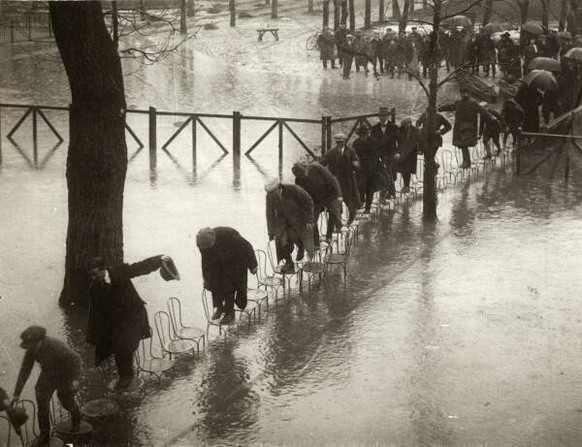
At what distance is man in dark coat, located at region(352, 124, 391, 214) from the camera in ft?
50.8

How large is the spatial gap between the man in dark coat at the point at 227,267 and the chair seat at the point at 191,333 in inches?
18.6

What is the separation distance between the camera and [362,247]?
1405 centimetres

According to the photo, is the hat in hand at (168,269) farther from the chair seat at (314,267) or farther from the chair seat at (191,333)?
the chair seat at (314,267)

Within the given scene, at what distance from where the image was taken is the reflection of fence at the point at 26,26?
3634 centimetres

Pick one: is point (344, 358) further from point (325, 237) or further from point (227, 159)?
point (227, 159)

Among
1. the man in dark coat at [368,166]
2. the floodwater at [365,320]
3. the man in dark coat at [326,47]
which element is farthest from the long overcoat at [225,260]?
the man in dark coat at [326,47]

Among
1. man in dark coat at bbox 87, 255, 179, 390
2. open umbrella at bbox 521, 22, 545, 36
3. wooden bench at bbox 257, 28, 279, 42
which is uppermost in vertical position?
open umbrella at bbox 521, 22, 545, 36

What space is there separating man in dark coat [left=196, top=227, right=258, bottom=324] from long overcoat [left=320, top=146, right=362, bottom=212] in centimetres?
418

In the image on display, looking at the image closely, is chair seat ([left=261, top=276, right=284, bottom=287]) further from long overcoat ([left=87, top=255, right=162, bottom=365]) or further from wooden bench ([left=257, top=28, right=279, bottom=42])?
wooden bench ([left=257, top=28, right=279, bottom=42])

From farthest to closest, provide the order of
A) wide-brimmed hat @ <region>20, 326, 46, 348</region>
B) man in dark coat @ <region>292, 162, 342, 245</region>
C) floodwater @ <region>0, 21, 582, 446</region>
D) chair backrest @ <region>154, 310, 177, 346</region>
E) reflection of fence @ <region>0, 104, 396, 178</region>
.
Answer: reflection of fence @ <region>0, 104, 396, 178</region>, man in dark coat @ <region>292, 162, 342, 245</region>, chair backrest @ <region>154, 310, 177, 346</region>, floodwater @ <region>0, 21, 582, 446</region>, wide-brimmed hat @ <region>20, 326, 46, 348</region>

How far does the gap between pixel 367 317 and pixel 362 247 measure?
310cm

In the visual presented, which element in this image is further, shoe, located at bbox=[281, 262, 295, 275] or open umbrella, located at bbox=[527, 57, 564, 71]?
open umbrella, located at bbox=[527, 57, 564, 71]

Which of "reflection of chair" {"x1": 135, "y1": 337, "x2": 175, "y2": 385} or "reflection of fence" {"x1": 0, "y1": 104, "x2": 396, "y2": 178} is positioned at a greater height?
"reflection of fence" {"x1": 0, "y1": 104, "x2": 396, "y2": 178}

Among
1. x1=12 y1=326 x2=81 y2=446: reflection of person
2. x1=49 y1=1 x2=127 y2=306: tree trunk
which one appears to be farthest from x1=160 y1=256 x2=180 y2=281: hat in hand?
x1=49 y1=1 x2=127 y2=306: tree trunk
